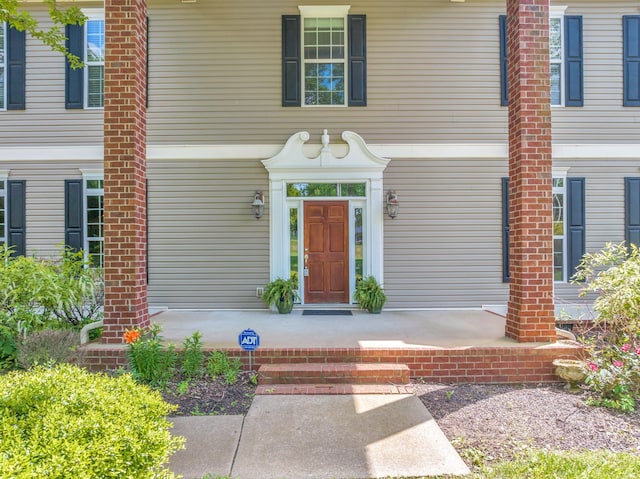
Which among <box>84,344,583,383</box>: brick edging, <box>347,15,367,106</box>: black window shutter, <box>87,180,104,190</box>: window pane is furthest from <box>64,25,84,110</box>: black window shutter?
<box>84,344,583,383</box>: brick edging

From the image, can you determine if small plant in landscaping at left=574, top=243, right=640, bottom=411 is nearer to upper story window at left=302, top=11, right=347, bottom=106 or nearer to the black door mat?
the black door mat

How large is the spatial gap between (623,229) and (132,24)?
7.93 meters

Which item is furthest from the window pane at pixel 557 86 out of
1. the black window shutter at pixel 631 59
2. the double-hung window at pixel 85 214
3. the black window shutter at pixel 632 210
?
the double-hung window at pixel 85 214

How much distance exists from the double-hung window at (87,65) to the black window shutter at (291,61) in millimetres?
3135

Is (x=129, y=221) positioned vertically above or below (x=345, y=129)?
below

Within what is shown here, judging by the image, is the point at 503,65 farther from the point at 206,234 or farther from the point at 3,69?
the point at 3,69

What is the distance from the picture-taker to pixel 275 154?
263 inches

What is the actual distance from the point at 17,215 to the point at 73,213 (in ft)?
3.14

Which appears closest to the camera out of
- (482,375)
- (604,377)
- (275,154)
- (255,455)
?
(255,455)

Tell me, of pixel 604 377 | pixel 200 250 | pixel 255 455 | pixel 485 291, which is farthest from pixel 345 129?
pixel 255 455

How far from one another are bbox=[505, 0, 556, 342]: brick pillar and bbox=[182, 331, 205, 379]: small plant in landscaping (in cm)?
329

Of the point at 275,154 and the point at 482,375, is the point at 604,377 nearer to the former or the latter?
the point at 482,375

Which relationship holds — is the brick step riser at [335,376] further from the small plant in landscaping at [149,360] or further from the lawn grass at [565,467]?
the lawn grass at [565,467]

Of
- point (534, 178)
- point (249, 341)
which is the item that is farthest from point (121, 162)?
Answer: point (534, 178)
